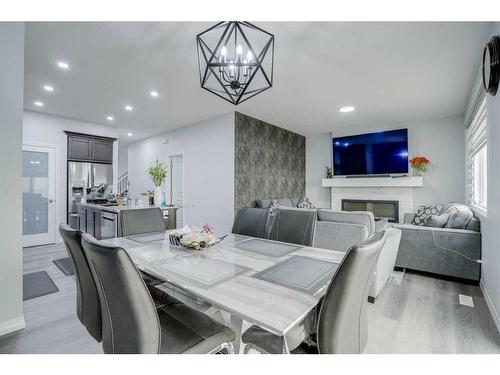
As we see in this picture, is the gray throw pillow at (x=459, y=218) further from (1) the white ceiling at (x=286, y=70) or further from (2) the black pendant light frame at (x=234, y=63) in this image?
(2) the black pendant light frame at (x=234, y=63)

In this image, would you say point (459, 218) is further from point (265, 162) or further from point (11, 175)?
point (11, 175)

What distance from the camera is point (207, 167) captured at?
503 centimetres

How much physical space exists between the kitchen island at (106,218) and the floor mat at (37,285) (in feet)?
2.75

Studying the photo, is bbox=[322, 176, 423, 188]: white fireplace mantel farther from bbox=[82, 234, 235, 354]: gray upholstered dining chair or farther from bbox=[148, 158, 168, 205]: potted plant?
bbox=[82, 234, 235, 354]: gray upholstered dining chair

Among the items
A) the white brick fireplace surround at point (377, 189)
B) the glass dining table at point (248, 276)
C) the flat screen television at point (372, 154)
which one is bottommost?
the glass dining table at point (248, 276)

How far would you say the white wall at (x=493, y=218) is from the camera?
194 cm

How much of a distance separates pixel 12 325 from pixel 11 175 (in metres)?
1.16

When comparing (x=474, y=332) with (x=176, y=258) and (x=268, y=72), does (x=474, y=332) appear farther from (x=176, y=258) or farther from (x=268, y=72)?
(x=268, y=72)

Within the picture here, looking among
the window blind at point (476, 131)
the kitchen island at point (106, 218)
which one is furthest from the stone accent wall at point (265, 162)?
the window blind at point (476, 131)

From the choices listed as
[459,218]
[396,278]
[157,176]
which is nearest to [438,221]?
[459,218]

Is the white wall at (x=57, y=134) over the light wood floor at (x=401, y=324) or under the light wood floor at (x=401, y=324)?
over

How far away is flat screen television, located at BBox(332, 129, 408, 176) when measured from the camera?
5.18 meters

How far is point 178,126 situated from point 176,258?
468 centimetres
